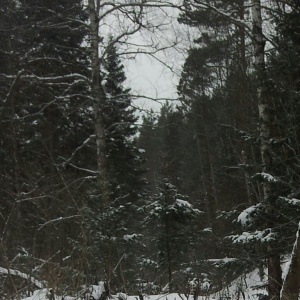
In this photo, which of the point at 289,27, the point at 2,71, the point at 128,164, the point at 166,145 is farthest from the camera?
the point at 166,145

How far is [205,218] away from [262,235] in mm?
15713

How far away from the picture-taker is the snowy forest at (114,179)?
196 inches

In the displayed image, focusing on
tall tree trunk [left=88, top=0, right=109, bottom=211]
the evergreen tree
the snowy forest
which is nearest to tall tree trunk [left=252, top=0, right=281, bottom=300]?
the snowy forest

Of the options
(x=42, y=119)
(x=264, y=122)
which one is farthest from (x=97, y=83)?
(x=264, y=122)

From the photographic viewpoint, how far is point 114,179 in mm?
11812

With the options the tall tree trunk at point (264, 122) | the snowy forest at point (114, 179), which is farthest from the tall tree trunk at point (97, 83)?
the tall tree trunk at point (264, 122)

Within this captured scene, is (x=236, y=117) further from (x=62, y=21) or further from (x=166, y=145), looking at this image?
(x=166, y=145)

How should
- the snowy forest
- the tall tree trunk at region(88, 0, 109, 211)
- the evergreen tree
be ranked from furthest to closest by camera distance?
the tall tree trunk at region(88, 0, 109, 211), the evergreen tree, the snowy forest

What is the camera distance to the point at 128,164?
19.5 metres

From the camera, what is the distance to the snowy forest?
497 cm

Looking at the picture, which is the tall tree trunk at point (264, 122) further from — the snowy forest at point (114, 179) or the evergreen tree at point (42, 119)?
the evergreen tree at point (42, 119)

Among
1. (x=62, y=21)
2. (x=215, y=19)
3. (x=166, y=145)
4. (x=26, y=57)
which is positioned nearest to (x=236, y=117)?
(x=215, y=19)

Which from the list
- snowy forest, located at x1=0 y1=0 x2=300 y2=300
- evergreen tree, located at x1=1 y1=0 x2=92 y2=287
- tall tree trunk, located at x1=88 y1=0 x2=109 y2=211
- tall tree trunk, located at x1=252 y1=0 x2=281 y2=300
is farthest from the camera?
tall tree trunk, located at x1=88 y1=0 x2=109 y2=211

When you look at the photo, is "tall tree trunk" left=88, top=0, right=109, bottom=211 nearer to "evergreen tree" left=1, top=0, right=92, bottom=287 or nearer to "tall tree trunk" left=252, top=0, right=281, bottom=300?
"evergreen tree" left=1, top=0, right=92, bottom=287
